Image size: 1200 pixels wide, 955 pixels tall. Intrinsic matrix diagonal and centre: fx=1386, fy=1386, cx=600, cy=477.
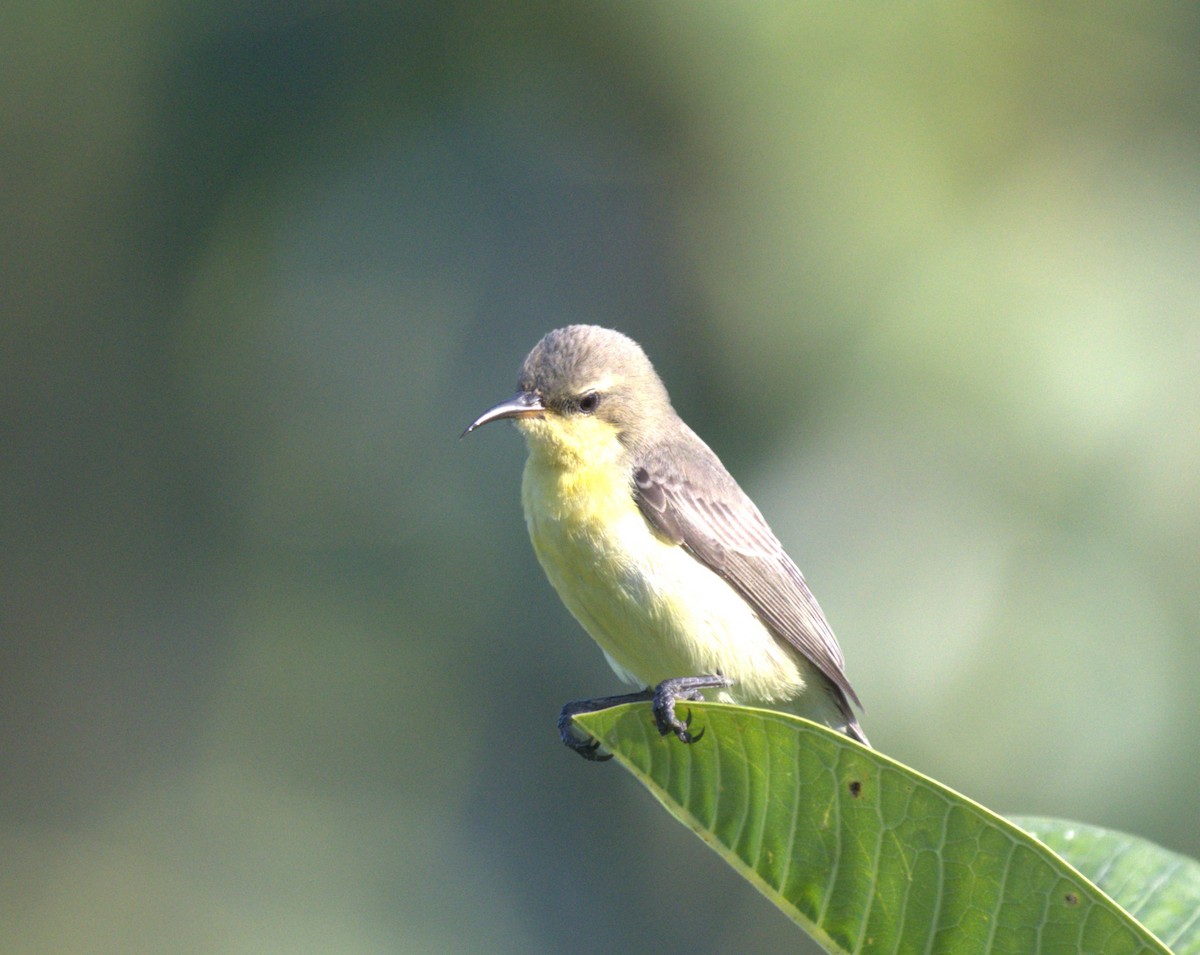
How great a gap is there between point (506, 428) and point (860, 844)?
21.0 feet

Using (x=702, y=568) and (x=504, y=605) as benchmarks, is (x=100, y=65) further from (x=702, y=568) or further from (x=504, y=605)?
(x=702, y=568)

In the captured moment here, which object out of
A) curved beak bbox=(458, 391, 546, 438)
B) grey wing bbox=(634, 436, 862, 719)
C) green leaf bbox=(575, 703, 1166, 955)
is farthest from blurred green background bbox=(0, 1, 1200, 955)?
green leaf bbox=(575, 703, 1166, 955)

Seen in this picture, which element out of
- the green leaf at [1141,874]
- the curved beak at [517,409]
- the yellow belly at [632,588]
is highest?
the curved beak at [517,409]

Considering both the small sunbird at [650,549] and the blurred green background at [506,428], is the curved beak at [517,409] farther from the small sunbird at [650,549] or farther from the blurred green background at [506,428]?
the blurred green background at [506,428]

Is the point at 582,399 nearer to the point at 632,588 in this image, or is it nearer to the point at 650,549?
the point at 650,549

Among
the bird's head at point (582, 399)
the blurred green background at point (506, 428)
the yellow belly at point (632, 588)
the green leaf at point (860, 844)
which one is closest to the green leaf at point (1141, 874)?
the green leaf at point (860, 844)

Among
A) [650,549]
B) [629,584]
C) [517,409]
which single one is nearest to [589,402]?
[517,409]

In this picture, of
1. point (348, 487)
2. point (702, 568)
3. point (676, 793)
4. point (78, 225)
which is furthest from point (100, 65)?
point (676, 793)

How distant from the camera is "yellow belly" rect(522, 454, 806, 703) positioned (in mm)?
3932

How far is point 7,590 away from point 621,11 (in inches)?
238

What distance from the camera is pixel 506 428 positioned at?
8.39 meters

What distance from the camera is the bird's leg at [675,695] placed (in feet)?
10.6

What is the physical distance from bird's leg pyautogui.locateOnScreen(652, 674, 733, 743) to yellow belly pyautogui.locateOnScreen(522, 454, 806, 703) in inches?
2.2

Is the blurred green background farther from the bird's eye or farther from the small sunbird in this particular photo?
the bird's eye
